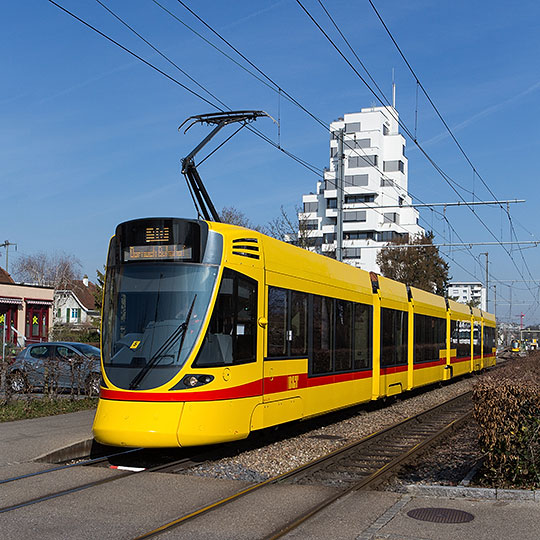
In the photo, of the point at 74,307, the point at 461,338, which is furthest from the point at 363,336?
Answer: the point at 74,307

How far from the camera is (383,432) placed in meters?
13.6

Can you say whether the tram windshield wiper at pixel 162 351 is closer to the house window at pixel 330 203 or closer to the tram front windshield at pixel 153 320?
the tram front windshield at pixel 153 320

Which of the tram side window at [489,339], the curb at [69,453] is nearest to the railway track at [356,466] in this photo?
the curb at [69,453]

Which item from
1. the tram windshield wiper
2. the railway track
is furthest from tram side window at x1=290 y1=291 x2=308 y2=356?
the tram windshield wiper

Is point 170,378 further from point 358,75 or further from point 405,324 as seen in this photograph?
point 405,324

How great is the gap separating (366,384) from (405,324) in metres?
4.35

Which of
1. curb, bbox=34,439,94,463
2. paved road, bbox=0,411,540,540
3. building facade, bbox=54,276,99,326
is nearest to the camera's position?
paved road, bbox=0,411,540,540

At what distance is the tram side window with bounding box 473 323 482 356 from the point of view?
3392cm

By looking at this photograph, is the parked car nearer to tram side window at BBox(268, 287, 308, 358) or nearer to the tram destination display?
tram side window at BBox(268, 287, 308, 358)

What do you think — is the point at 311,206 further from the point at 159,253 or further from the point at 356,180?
the point at 159,253

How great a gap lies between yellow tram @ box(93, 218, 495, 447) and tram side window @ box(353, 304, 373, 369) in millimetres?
Result: 2566

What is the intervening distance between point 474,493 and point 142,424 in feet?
13.6

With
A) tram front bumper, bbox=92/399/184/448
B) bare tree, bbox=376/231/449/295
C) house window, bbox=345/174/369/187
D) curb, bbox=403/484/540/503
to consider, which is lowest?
curb, bbox=403/484/540/503

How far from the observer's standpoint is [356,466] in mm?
10508
